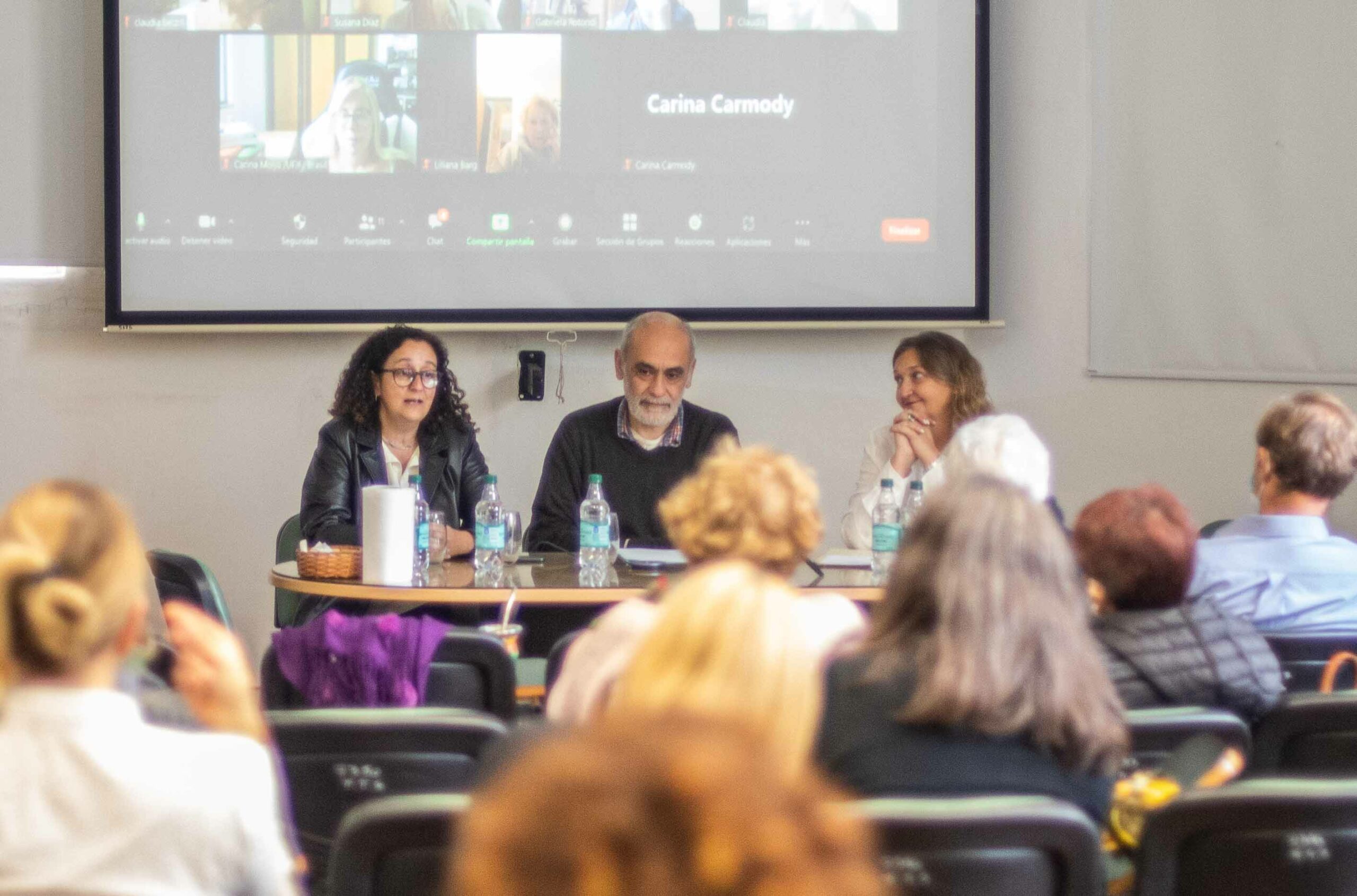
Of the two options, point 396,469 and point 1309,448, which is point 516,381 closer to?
point 396,469

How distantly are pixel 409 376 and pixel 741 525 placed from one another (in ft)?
6.98

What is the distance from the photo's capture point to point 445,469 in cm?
430

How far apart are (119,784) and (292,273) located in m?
4.09

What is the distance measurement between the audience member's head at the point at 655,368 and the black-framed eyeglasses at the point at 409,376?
0.66m

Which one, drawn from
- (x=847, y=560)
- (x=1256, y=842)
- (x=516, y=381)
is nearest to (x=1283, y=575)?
(x=847, y=560)

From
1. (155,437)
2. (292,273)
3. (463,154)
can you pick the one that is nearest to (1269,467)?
(463,154)

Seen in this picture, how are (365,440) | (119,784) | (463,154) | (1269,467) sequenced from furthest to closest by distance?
(463,154) → (365,440) → (1269,467) → (119,784)

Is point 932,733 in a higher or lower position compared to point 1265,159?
lower

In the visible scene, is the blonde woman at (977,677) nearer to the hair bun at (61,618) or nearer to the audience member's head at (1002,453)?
the hair bun at (61,618)

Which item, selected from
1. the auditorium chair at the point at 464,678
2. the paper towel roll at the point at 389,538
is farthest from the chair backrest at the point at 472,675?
the paper towel roll at the point at 389,538

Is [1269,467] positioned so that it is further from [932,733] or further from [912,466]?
[932,733]

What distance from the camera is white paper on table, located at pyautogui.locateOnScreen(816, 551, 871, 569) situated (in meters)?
3.88

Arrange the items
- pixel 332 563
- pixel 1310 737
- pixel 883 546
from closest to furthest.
Result: pixel 1310 737 < pixel 332 563 < pixel 883 546

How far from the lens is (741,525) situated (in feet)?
7.72
